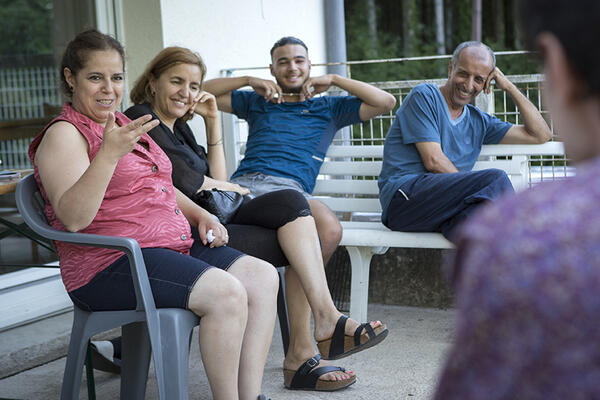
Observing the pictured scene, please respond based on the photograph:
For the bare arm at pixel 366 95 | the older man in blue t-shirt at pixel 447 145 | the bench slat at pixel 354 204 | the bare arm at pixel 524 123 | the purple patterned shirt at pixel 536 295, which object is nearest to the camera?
the purple patterned shirt at pixel 536 295

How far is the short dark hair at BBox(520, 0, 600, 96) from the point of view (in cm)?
60

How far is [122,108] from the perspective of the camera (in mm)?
3891

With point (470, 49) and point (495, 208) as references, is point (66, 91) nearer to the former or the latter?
point (470, 49)

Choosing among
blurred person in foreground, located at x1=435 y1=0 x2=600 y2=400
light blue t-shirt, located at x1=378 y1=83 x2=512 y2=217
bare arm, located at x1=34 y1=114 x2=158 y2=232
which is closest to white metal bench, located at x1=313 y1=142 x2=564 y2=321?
light blue t-shirt, located at x1=378 y1=83 x2=512 y2=217

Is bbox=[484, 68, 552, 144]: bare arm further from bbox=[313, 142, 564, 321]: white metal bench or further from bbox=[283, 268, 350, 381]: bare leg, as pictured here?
bbox=[283, 268, 350, 381]: bare leg

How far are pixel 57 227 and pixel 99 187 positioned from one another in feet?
0.96

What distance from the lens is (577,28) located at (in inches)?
23.9

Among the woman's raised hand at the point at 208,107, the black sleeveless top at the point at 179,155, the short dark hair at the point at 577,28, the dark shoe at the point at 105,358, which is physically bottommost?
the dark shoe at the point at 105,358

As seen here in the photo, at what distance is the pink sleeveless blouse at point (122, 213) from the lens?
2209 mm

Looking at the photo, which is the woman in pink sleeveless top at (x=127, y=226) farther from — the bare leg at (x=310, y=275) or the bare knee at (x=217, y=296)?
the bare leg at (x=310, y=275)

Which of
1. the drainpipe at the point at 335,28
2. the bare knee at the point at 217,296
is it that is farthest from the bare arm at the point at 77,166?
the drainpipe at the point at 335,28

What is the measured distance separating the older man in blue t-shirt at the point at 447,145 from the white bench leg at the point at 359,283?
18 centimetres

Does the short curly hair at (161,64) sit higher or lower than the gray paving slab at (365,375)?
higher

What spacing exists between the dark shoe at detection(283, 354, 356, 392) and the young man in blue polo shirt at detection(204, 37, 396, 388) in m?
→ 0.93
